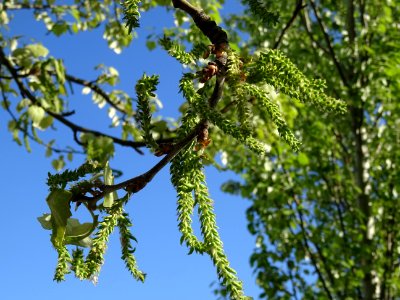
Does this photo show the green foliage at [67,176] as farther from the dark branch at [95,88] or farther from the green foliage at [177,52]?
the dark branch at [95,88]

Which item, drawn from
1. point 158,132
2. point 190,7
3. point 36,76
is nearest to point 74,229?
point 190,7

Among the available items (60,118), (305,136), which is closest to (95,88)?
(60,118)

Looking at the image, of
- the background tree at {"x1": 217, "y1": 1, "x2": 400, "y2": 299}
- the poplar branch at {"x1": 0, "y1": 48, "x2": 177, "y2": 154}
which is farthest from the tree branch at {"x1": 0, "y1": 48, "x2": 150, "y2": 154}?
the background tree at {"x1": 217, "y1": 1, "x2": 400, "y2": 299}

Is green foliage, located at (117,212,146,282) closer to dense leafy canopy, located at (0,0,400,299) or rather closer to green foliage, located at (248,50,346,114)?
green foliage, located at (248,50,346,114)

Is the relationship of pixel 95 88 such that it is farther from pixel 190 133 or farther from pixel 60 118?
pixel 190 133

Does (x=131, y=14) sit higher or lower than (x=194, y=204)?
higher

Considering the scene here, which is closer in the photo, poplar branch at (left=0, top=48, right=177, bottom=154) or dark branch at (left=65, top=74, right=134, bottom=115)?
poplar branch at (left=0, top=48, right=177, bottom=154)

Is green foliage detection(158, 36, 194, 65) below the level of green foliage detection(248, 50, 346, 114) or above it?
above

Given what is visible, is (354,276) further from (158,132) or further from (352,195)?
(158,132)

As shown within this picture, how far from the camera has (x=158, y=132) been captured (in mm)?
4484

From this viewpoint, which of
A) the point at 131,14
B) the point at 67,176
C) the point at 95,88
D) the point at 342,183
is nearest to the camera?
the point at 131,14

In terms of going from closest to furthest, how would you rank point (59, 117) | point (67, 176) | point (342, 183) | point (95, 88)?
point (67, 176) → point (59, 117) → point (95, 88) → point (342, 183)

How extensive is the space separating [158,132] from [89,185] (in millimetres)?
3478

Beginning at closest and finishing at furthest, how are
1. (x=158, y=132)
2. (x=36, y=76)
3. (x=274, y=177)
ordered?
(x=36, y=76) → (x=158, y=132) → (x=274, y=177)
